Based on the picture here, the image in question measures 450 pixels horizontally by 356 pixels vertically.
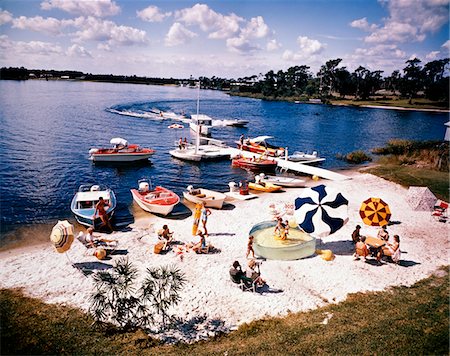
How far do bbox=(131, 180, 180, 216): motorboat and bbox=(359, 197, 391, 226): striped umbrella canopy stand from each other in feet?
37.6

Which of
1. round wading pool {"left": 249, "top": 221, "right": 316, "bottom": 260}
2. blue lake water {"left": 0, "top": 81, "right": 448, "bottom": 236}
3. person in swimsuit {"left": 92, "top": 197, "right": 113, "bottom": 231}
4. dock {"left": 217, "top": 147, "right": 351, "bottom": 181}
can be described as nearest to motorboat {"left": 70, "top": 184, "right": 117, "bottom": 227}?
person in swimsuit {"left": 92, "top": 197, "right": 113, "bottom": 231}

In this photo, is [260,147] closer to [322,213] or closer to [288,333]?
[322,213]

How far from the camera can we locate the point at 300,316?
1210 centimetres

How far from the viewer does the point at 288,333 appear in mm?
10945

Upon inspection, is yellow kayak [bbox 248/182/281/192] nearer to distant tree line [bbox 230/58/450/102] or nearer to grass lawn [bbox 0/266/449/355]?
grass lawn [bbox 0/266/449/355]

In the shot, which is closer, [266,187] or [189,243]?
[189,243]

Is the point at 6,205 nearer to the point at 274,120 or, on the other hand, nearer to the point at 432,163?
the point at 432,163


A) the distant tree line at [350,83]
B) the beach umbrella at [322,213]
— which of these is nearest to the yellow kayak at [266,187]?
the beach umbrella at [322,213]

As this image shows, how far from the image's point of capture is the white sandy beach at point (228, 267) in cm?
1298

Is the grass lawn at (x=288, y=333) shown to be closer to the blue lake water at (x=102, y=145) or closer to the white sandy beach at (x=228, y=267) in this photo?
the white sandy beach at (x=228, y=267)

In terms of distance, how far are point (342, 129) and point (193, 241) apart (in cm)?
6557

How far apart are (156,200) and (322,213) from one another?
1160 cm

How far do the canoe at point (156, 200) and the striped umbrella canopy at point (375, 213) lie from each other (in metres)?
11.5

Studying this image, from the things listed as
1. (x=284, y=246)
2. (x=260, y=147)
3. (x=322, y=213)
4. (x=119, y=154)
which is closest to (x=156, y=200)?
(x=284, y=246)
